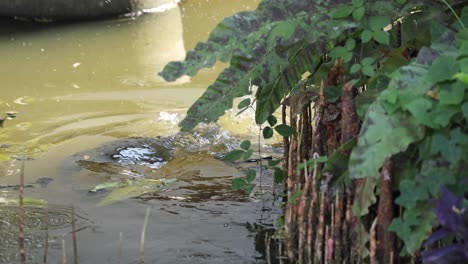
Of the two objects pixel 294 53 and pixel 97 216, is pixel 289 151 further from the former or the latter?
pixel 97 216

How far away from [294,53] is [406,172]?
89 cm

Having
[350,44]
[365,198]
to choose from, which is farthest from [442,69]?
[350,44]

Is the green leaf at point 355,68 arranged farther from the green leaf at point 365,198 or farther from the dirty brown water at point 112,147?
the dirty brown water at point 112,147

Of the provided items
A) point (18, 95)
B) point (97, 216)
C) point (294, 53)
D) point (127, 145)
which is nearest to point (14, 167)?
point (127, 145)

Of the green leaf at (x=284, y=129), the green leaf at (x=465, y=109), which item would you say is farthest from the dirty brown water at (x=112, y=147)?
the green leaf at (x=465, y=109)

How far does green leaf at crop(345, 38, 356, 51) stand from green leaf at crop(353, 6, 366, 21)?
0.11 m

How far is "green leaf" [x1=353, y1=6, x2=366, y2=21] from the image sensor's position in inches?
115

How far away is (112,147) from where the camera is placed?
16.5 ft

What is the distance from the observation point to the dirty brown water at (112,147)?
3602mm

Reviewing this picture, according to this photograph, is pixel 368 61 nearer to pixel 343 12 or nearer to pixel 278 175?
pixel 343 12

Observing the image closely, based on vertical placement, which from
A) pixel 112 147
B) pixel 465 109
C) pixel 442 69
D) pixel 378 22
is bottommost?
pixel 112 147

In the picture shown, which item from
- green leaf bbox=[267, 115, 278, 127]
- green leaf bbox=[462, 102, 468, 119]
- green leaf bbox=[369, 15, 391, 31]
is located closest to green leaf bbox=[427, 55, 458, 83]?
green leaf bbox=[462, 102, 468, 119]

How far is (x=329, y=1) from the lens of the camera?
309 cm

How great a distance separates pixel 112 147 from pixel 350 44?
7.82 ft
